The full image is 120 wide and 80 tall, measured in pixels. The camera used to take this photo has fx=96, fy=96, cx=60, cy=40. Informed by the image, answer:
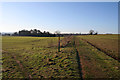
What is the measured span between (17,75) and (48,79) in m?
3.02

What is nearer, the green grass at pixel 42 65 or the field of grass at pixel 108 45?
the green grass at pixel 42 65

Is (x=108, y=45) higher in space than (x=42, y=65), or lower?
higher

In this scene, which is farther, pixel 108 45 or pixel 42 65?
pixel 108 45

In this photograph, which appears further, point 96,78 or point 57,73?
point 57,73

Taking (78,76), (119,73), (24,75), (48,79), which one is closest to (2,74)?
(24,75)

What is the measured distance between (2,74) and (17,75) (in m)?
1.69

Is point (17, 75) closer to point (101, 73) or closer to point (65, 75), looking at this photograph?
point (65, 75)

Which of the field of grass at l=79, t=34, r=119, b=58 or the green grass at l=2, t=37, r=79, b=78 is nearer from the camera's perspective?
the green grass at l=2, t=37, r=79, b=78

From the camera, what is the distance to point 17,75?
28.7 ft

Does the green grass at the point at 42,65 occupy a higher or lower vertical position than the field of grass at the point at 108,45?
lower

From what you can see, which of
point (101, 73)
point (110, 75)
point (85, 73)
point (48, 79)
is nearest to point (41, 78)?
point (48, 79)

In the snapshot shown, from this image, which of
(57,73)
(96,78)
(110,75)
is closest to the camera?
(96,78)

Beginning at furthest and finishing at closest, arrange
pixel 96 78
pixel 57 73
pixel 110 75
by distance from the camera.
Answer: pixel 57 73
pixel 110 75
pixel 96 78

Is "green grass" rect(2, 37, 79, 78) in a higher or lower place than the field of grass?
lower
